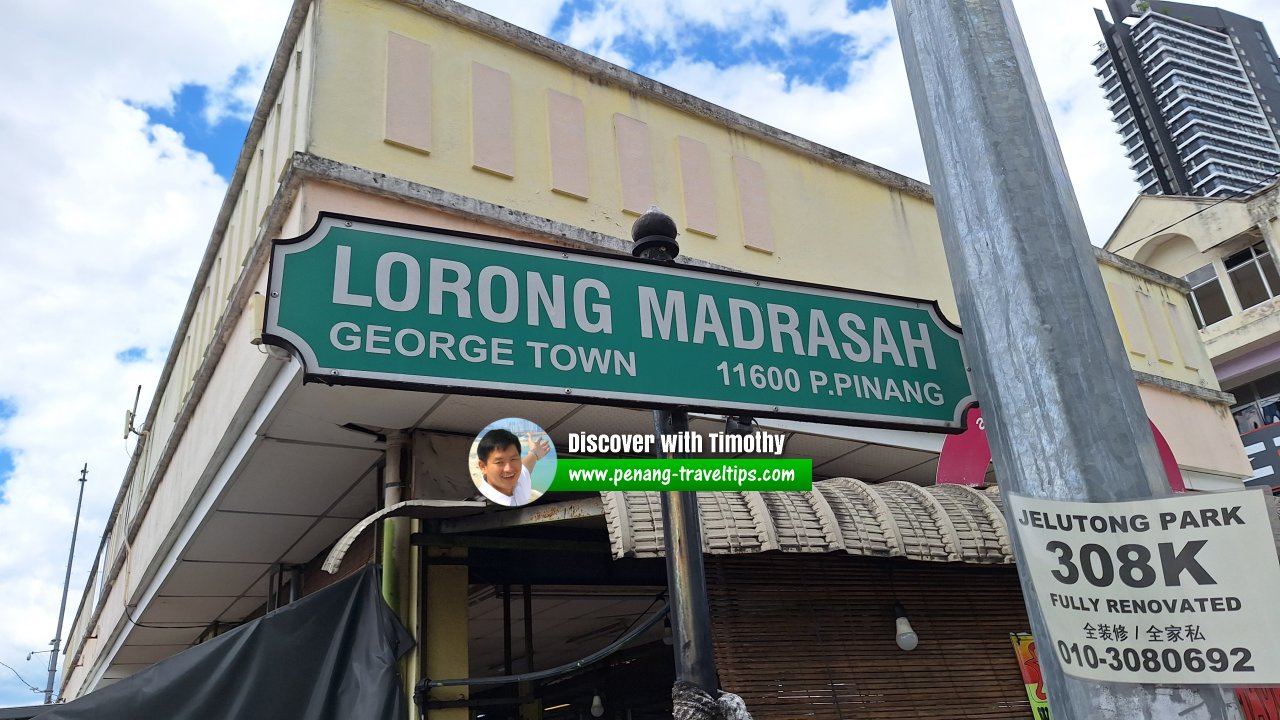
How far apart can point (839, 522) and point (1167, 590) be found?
9.85 ft

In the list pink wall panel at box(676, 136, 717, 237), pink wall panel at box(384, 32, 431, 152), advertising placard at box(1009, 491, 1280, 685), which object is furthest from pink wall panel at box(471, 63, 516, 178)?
advertising placard at box(1009, 491, 1280, 685)

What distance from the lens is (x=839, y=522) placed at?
14.1 feet

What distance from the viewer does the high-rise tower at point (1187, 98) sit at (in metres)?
66.4

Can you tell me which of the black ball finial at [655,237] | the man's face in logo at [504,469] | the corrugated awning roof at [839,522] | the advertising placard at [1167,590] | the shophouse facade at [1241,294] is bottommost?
the advertising placard at [1167,590]

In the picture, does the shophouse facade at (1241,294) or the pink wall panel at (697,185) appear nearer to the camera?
the pink wall panel at (697,185)

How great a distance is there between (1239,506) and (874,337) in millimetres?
1237

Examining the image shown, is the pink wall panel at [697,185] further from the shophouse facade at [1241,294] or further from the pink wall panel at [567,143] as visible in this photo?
the shophouse facade at [1241,294]

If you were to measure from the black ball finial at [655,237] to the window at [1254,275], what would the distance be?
2306 centimetres

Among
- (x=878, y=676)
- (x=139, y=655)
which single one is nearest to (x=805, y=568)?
(x=878, y=676)

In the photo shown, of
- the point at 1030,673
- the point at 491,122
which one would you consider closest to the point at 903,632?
the point at 1030,673

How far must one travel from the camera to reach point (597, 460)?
7.82 ft

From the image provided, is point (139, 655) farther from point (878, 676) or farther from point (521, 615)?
point (878, 676)

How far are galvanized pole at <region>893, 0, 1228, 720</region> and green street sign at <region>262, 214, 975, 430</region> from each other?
66cm

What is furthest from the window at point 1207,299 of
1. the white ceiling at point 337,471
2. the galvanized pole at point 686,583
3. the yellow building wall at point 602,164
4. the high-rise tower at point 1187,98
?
the high-rise tower at point 1187,98
